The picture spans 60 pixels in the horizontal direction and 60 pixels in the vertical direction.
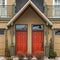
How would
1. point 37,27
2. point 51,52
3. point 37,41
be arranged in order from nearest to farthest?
point 51,52
point 37,41
point 37,27

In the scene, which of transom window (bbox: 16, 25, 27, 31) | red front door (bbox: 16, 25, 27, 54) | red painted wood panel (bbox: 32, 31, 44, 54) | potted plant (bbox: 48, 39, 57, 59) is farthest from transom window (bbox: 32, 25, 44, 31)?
potted plant (bbox: 48, 39, 57, 59)

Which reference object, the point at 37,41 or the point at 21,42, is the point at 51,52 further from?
the point at 21,42

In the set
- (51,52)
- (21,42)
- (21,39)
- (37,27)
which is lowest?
(51,52)

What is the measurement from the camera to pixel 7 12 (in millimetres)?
23656

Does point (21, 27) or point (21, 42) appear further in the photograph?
point (21, 27)

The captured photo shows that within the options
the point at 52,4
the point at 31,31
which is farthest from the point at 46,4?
the point at 31,31

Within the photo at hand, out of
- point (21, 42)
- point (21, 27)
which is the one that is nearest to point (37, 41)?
point (21, 42)

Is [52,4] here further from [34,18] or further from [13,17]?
[13,17]

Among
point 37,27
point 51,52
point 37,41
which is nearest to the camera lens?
point 51,52

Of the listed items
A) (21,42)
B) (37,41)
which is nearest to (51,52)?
(37,41)

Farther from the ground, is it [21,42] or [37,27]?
[37,27]

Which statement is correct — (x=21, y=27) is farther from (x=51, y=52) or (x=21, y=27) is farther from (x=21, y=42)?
(x=51, y=52)

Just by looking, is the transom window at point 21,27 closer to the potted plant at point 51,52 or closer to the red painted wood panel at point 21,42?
the red painted wood panel at point 21,42

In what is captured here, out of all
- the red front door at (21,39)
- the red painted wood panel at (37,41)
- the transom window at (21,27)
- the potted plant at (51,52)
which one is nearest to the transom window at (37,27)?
the red painted wood panel at (37,41)
